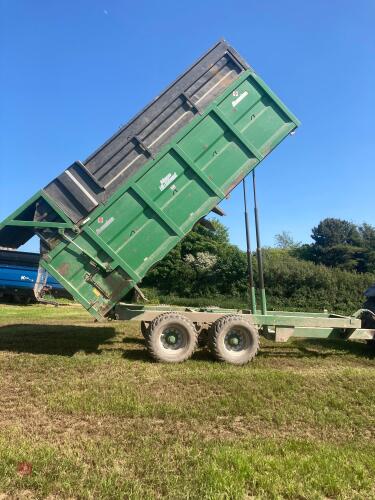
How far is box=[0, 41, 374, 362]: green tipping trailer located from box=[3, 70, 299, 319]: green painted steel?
2 centimetres

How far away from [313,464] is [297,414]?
1309mm

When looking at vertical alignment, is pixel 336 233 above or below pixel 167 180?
above

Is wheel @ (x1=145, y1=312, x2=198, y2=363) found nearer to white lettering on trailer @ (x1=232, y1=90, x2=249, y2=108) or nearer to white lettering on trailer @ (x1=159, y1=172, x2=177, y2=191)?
white lettering on trailer @ (x1=159, y1=172, x2=177, y2=191)

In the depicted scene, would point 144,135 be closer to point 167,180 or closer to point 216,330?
point 167,180

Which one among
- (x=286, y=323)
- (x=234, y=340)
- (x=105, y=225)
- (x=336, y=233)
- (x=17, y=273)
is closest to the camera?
(x=105, y=225)

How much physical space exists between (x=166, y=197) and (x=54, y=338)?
4.26 metres

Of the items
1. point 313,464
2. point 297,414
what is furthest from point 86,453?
point 297,414

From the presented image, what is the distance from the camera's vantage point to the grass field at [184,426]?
3.04 meters

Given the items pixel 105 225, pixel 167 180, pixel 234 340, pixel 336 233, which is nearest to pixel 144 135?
pixel 167 180

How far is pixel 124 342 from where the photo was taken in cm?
877

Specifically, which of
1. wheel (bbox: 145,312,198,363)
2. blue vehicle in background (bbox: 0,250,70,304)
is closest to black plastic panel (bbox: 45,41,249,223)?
wheel (bbox: 145,312,198,363)

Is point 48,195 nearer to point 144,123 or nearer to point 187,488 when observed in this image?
point 144,123

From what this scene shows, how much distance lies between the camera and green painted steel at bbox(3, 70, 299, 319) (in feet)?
22.1

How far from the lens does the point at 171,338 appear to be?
689 centimetres
